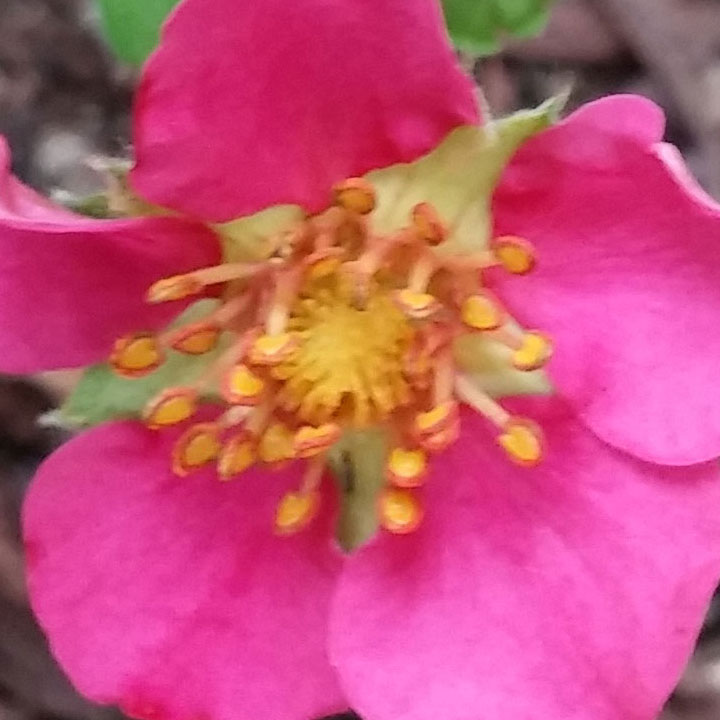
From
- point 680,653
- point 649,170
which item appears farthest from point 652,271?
point 680,653

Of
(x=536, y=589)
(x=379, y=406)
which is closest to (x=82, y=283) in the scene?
(x=379, y=406)

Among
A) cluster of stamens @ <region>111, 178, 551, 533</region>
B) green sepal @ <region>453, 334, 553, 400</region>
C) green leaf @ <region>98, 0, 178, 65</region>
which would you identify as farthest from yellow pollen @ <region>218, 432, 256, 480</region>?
green leaf @ <region>98, 0, 178, 65</region>

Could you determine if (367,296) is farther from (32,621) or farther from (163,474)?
(32,621)

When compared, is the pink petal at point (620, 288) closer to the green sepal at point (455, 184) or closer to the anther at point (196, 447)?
the green sepal at point (455, 184)

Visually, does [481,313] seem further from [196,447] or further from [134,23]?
[134,23]

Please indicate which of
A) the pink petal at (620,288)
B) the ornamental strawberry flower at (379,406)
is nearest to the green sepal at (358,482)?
the ornamental strawberry flower at (379,406)
